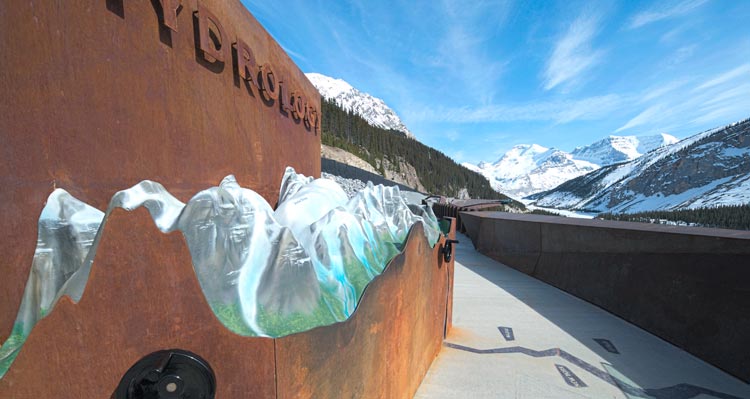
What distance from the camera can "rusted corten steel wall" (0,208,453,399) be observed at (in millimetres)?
1035

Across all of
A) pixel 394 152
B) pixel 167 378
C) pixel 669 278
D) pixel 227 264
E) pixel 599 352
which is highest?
pixel 394 152

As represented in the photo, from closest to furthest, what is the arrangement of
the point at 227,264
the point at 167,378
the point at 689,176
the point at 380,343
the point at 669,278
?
the point at 167,378
the point at 227,264
the point at 380,343
the point at 669,278
the point at 689,176

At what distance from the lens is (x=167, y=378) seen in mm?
1135

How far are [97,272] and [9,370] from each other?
0.36m

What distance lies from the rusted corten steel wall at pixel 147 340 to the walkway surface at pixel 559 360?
2378 mm

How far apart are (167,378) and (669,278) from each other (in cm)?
680

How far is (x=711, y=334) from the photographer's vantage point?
410 centimetres

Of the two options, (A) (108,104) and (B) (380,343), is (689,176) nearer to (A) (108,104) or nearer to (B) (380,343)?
(B) (380,343)

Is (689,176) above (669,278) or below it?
above

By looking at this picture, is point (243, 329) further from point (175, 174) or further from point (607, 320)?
point (607, 320)

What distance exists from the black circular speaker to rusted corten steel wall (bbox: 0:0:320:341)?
3.68 ft

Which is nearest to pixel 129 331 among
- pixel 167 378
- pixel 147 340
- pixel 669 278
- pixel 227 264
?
pixel 147 340

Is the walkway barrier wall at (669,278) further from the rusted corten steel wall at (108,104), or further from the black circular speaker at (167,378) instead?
the rusted corten steel wall at (108,104)

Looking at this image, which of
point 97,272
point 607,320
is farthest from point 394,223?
point 607,320
